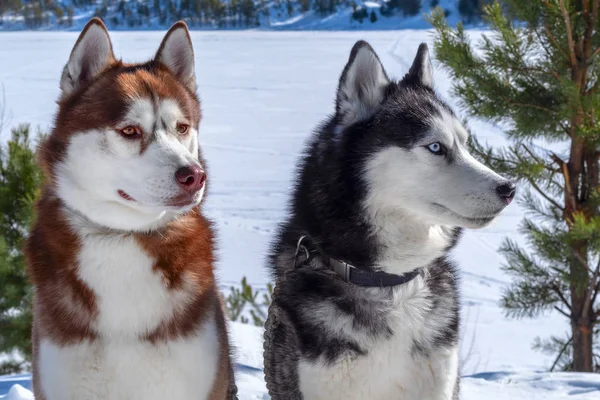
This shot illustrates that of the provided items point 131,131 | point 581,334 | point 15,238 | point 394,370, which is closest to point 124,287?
point 131,131

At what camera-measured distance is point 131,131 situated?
2242mm

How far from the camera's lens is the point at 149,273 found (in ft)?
7.71

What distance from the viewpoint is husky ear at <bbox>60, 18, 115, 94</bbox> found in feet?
7.68

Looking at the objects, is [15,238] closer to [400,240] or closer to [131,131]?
[131,131]

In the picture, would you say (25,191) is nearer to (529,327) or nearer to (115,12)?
(529,327)

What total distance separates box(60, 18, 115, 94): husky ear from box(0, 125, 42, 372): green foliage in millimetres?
6051

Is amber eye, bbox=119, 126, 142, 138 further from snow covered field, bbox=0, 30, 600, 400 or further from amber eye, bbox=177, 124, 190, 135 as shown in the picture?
snow covered field, bbox=0, 30, 600, 400

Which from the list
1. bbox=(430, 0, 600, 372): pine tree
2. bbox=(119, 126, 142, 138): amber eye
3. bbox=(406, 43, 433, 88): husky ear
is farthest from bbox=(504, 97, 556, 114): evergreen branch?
bbox=(119, 126, 142, 138): amber eye

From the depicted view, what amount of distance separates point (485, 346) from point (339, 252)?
31.9ft

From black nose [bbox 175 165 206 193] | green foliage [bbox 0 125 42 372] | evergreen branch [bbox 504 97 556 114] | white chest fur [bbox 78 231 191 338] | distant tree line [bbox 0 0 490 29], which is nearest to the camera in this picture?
black nose [bbox 175 165 206 193]

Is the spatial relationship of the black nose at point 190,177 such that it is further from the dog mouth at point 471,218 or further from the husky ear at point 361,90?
the dog mouth at point 471,218

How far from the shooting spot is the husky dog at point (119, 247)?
2230 mm

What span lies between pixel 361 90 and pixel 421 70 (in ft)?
1.07

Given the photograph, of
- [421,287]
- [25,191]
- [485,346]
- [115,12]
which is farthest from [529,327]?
[115,12]
